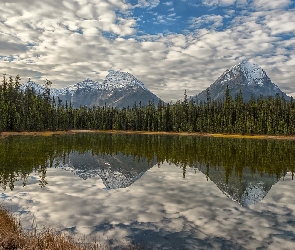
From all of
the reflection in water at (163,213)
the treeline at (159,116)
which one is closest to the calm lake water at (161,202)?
the reflection in water at (163,213)

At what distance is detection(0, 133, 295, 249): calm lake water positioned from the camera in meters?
17.0

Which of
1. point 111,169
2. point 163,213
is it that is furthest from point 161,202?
point 111,169

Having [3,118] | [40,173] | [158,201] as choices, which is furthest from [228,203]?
[3,118]

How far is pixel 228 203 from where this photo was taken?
963 inches

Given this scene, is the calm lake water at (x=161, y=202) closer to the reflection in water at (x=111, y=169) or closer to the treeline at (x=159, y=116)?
the reflection in water at (x=111, y=169)

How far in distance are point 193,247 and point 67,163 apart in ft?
116

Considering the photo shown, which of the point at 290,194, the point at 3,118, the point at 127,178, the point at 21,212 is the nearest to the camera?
the point at 21,212

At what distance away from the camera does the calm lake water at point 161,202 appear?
669 inches

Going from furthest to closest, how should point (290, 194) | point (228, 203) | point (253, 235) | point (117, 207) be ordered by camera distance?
point (290, 194) < point (228, 203) < point (117, 207) < point (253, 235)

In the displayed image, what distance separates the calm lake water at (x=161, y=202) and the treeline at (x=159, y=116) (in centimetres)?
9604

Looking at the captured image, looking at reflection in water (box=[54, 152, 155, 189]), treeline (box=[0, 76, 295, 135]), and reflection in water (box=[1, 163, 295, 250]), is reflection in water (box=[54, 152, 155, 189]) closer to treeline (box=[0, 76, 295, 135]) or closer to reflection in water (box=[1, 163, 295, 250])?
reflection in water (box=[1, 163, 295, 250])

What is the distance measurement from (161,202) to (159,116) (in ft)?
511

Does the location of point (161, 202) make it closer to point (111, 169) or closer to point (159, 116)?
point (111, 169)

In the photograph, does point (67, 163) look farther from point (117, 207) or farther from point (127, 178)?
point (117, 207)
